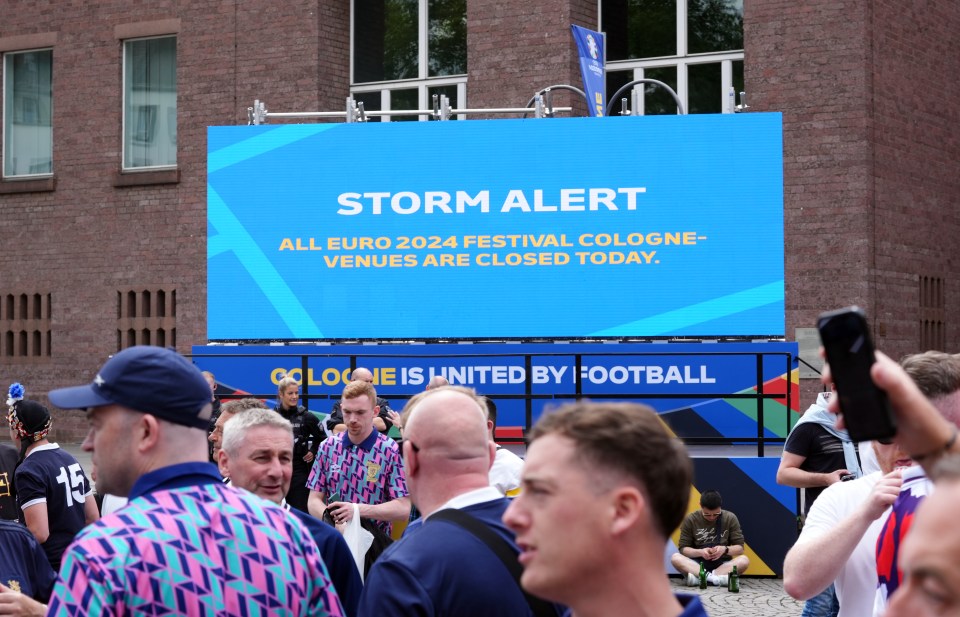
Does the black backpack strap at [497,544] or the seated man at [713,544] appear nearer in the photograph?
the black backpack strap at [497,544]

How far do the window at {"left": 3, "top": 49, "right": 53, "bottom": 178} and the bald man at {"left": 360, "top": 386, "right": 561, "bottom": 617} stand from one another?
22.1 metres

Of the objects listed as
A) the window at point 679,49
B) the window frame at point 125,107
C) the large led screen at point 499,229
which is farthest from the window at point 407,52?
the large led screen at point 499,229

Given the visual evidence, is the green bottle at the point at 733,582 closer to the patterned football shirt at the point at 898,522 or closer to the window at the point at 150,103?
the patterned football shirt at the point at 898,522

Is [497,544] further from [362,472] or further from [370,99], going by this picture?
[370,99]

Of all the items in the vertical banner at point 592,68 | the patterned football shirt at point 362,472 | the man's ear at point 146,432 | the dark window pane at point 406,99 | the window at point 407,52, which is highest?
the window at point 407,52

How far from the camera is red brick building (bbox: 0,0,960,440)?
1892 centimetres

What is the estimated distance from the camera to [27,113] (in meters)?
24.7

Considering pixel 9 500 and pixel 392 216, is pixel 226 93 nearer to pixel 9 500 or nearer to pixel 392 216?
pixel 392 216

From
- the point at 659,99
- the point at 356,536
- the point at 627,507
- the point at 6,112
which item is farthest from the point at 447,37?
the point at 627,507

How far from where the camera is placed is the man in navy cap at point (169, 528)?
2.71 m

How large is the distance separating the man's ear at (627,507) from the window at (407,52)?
67.2ft

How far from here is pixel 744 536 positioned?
11.6 meters

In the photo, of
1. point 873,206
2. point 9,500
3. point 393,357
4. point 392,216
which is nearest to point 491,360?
point 393,357

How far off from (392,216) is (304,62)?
9225 mm
